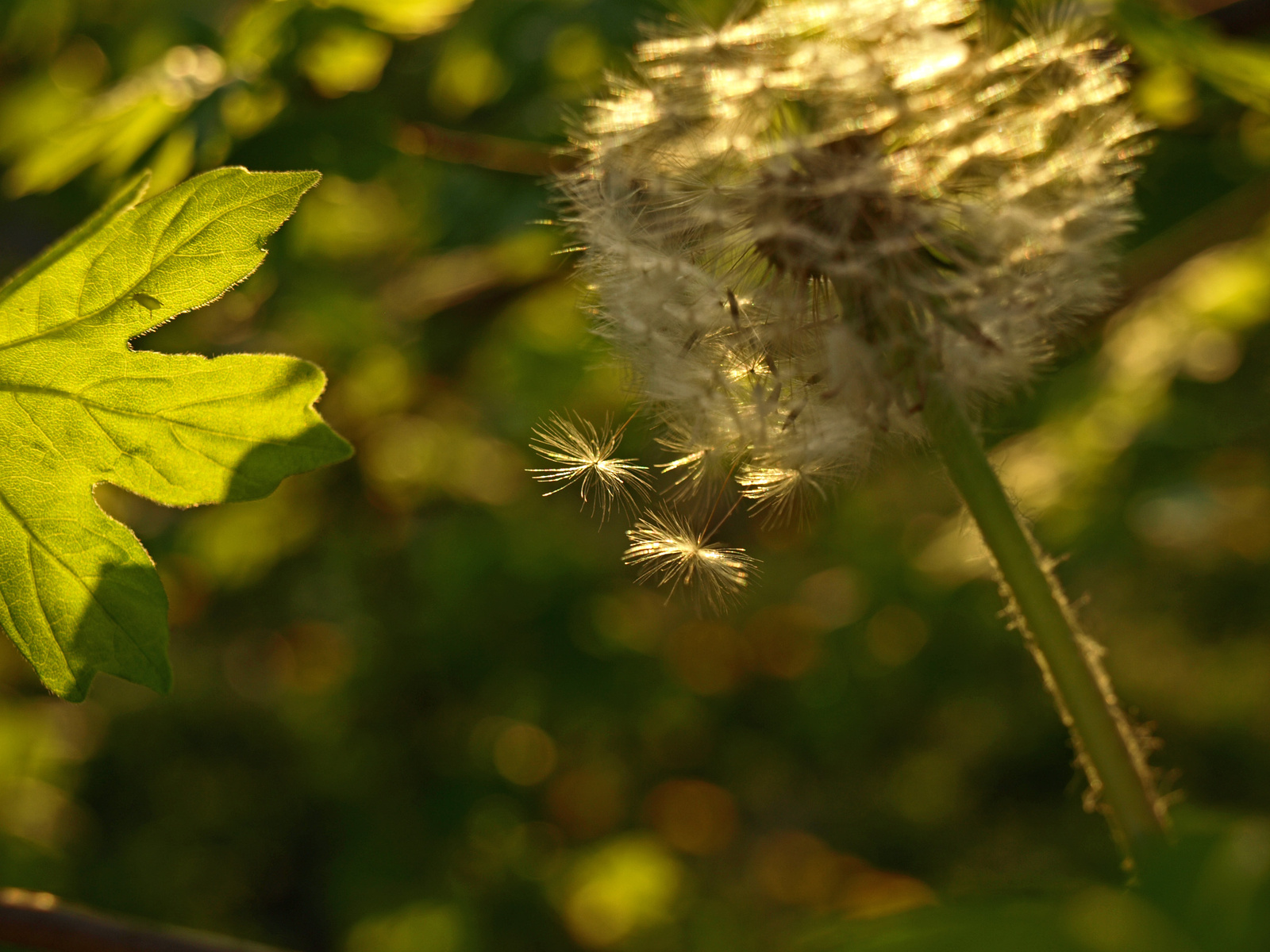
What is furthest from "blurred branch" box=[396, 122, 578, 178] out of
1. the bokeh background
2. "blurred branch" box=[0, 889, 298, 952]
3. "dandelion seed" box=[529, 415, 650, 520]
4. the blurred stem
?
"blurred branch" box=[0, 889, 298, 952]

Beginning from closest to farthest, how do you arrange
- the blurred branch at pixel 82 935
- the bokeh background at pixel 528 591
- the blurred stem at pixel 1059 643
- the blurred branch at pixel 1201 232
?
the blurred stem at pixel 1059 643 < the blurred branch at pixel 82 935 < the bokeh background at pixel 528 591 < the blurred branch at pixel 1201 232

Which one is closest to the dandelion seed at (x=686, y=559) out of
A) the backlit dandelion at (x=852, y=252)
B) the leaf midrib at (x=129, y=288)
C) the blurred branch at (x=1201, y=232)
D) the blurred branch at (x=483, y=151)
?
the backlit dandelion at (x=852, y=252)

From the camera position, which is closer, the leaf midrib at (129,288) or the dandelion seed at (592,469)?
the leaf midrib at (129,288)

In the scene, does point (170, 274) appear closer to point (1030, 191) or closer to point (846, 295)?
point (846, 295)

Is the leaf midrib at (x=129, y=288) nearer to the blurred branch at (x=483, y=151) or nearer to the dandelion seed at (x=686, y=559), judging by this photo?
the dandelion seed at (x=686, y=559)

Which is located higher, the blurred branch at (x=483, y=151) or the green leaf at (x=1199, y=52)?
the green leaf at (x=1199, y=52)

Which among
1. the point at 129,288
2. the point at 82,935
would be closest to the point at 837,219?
the point at 129,288

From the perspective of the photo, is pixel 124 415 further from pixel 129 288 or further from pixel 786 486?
pixel 786 486
